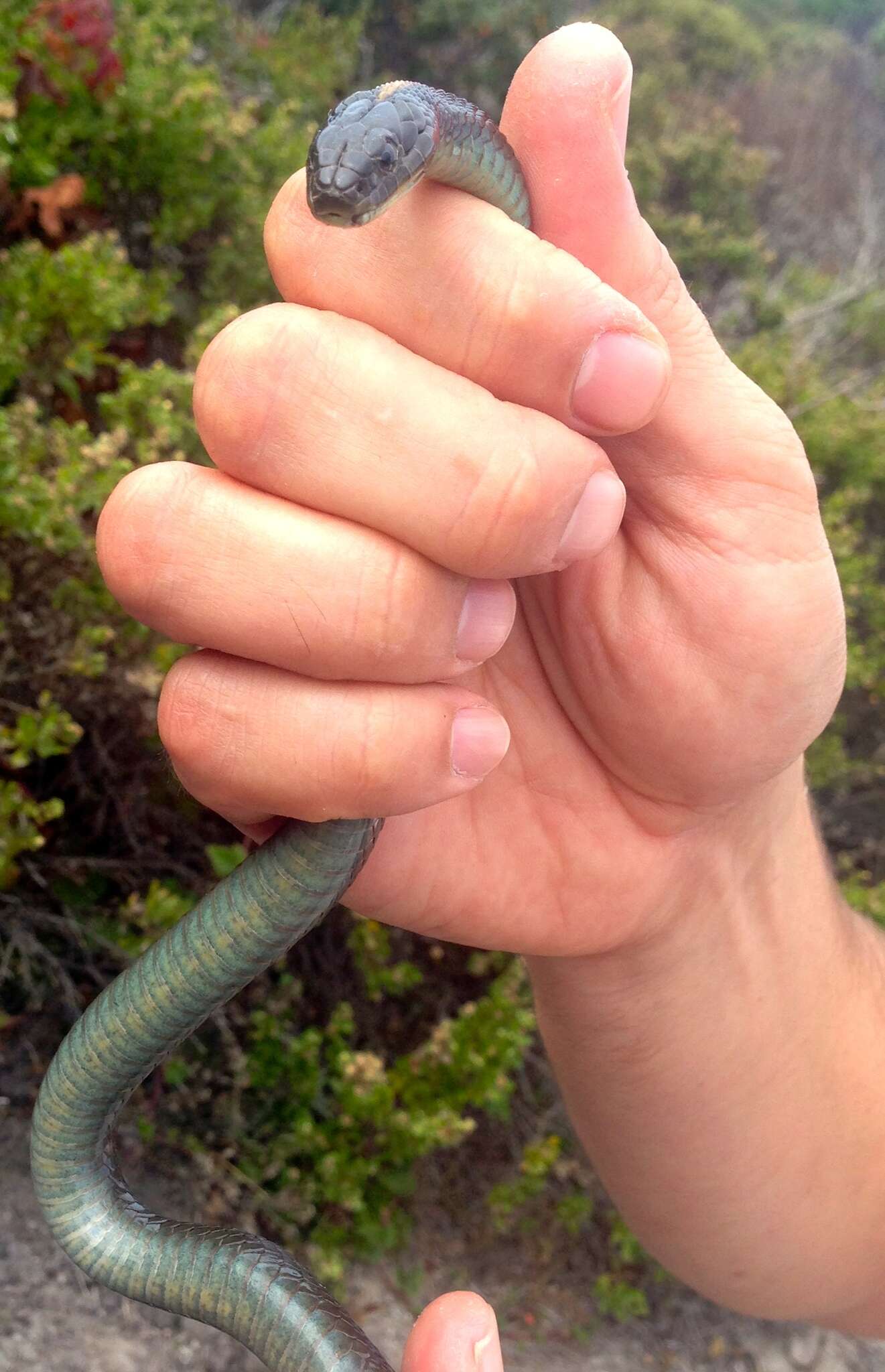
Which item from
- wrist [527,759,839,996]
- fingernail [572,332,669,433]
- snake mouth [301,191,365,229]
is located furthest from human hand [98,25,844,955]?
wrist [527,759,839,996]

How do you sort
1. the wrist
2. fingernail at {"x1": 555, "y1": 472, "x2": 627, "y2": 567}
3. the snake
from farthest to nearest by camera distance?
the wrist < the snake < fingernail at {"x1": 555, "y1": 472, "x2": 627, "y2": 567}

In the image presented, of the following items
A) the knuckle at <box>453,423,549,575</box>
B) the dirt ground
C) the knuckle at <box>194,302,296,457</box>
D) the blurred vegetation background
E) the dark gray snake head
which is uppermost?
the dark gray snake head

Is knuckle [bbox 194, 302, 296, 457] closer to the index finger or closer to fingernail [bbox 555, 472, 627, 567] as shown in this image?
the index finger

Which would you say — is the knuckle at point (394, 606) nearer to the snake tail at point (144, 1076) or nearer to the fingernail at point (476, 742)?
the fingernail at point (476, 742)

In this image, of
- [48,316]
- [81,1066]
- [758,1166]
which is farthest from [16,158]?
[758,1166]

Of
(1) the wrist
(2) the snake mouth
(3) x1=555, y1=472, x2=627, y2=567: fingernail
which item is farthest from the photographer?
(1) the wrist

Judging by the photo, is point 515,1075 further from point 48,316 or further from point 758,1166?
point 48,316

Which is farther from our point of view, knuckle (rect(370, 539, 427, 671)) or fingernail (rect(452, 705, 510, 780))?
fingernail (rect(452, 705, 510, 780))

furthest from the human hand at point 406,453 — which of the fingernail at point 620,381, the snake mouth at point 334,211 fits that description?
the snake mouth at point 334,211

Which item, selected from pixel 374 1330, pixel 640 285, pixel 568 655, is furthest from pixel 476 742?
pixel 374 1330
